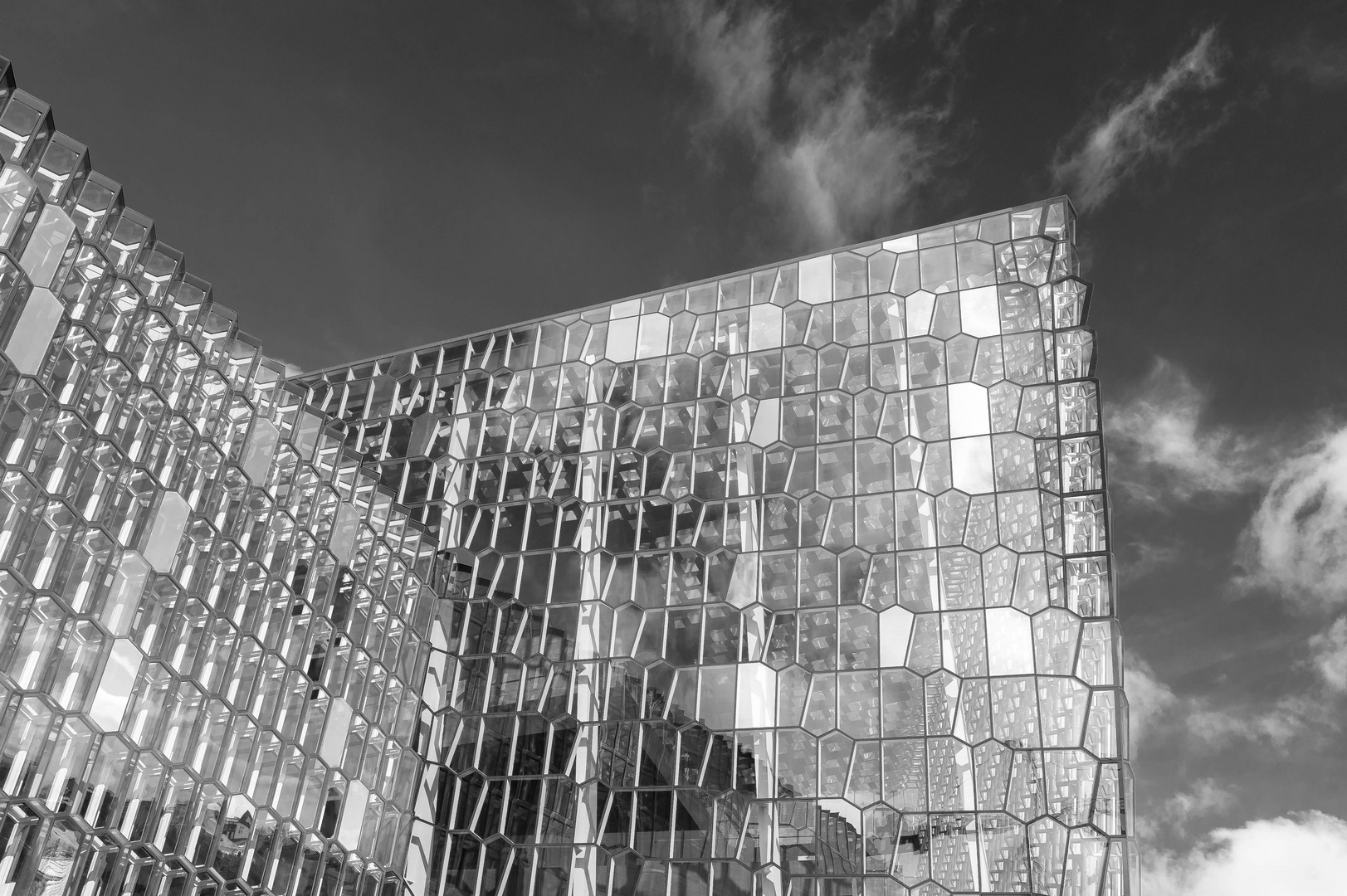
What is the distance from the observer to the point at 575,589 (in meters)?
23.4

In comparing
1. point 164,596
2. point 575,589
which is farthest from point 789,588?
point 164,596

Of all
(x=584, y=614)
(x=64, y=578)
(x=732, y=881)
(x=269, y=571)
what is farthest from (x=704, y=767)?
(x=64, y=578)

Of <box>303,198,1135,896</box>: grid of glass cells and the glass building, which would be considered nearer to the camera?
the glass building

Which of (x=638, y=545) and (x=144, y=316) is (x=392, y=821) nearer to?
(x=638, y=545)

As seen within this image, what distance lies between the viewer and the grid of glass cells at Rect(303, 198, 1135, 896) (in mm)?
19359

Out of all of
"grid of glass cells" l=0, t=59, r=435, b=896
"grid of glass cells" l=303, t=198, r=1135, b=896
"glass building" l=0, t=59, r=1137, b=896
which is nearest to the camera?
"grid of glass cells" l=0, t=59, r=435, b=896

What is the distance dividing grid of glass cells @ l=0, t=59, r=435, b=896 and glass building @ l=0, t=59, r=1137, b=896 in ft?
0.19

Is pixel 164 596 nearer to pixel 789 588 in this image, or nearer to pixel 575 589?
pixel 575 589

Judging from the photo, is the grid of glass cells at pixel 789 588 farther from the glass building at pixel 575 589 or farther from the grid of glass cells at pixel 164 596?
the grid of glass cells at pixel 164 596

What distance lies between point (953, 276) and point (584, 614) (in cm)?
958

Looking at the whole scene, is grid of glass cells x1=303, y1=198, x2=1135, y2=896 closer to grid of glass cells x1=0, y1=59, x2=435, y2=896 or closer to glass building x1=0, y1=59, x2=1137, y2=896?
glass building x1=0, y1=59, x2=1137, y2=896

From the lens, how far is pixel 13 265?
49.0ft

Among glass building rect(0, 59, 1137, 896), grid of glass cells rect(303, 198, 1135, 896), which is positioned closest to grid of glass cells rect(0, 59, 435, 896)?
glass building rect(0, 59, 1137, 896)

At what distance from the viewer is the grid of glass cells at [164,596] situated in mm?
14922
